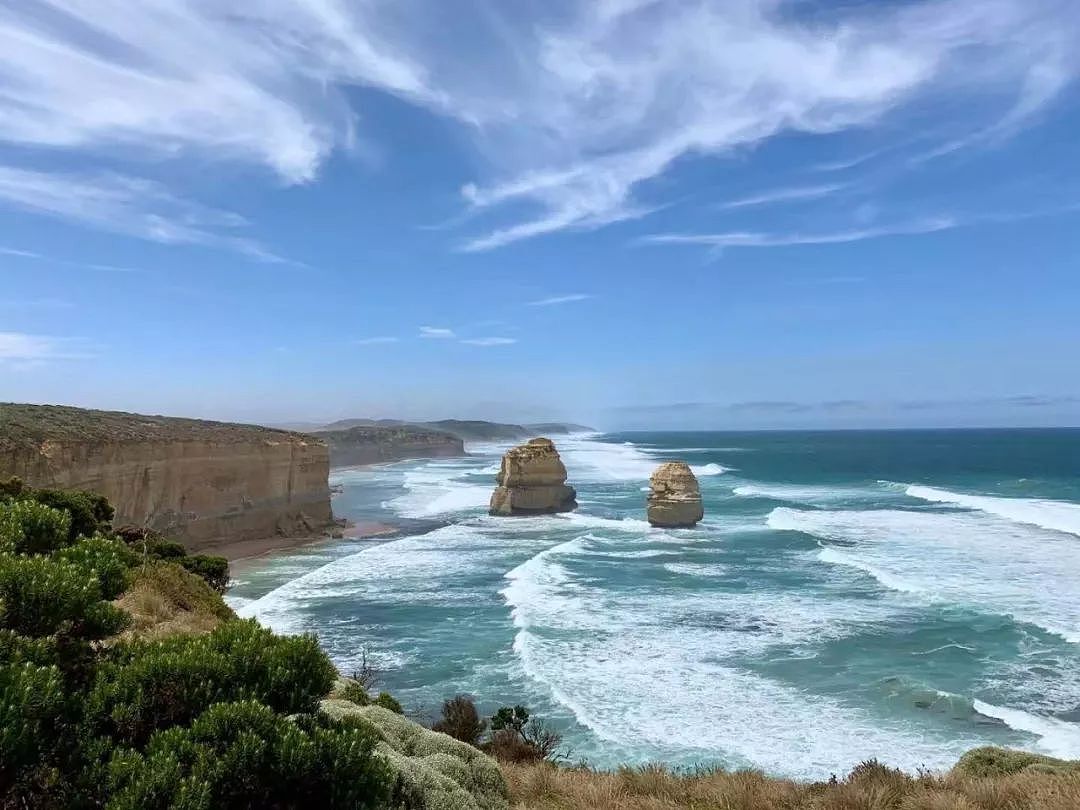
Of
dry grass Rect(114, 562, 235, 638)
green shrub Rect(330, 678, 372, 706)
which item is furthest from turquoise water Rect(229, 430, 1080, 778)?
green shrub Rect(330, 678, 372, 706)

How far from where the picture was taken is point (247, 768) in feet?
14.6

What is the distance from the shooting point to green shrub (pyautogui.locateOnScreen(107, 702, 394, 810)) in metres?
4.20

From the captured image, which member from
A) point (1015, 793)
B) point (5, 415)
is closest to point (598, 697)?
point (1015, 793)

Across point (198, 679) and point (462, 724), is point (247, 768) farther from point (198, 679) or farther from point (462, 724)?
point (462, 724)

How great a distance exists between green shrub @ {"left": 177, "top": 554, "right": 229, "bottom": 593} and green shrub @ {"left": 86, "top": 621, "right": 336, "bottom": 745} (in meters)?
16.1

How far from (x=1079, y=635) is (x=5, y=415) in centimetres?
4012

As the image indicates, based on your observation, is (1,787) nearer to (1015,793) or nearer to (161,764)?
(161,764)

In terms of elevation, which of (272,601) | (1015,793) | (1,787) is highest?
(1,787)

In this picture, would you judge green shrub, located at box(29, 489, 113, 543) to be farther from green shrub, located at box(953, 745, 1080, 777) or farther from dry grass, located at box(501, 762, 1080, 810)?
green shrub, located at box(953, 745, 1080, 777)

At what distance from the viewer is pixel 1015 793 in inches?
308

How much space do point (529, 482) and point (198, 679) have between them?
1634 inches

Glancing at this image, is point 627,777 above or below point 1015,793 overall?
below

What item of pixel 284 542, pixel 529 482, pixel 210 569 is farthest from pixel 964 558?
pixel 284 542

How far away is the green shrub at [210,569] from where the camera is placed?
20.0 metres
